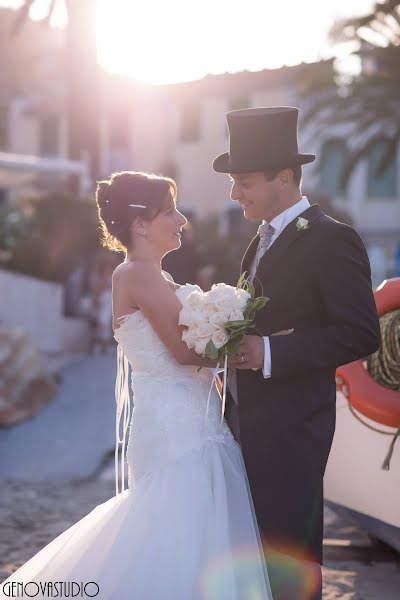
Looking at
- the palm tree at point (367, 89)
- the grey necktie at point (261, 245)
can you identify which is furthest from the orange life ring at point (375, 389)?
the palm tree at point (367, 89)

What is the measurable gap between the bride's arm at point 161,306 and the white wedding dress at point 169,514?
0.10 m

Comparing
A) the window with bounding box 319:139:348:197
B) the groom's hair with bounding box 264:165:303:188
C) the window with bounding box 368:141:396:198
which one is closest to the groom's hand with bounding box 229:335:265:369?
the groom's hair with bounding box 264:165:303:188

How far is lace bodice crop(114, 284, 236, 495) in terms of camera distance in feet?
15.4

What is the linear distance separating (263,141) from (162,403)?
1.13 metres

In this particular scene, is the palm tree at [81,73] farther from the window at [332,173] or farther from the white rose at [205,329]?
the white rose at [205,329]

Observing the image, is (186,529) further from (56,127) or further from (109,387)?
(56,127)

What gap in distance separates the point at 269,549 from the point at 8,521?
410 cm

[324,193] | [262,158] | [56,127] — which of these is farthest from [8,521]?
[56,127]

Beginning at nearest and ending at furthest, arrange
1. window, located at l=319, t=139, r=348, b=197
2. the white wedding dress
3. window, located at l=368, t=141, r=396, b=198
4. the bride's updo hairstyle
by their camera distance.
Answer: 1. the white wedding dress
2. the bride's updo hairstyle
3. window, located at l=319, t=139, r=348, b=197
4. window, located at l=368, t=141, r=396, b=198

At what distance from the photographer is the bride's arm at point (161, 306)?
14.9 feet

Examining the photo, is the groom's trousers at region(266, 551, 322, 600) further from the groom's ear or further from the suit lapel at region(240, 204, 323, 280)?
the groom's ear

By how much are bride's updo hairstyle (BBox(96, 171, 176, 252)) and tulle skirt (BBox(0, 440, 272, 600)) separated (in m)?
0.95

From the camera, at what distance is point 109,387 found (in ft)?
46.7

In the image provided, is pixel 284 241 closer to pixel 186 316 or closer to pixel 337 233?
pixel 337 233
